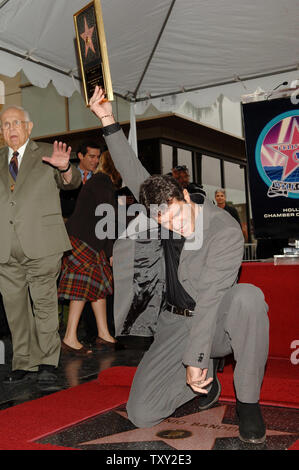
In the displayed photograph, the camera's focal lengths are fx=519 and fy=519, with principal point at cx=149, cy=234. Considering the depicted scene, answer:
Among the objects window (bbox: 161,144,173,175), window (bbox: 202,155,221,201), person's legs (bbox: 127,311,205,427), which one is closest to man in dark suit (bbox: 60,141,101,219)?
person's legs (bbox: 127,311,205,427)

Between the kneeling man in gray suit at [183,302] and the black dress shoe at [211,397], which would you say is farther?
the black dress shoe at [211,397]

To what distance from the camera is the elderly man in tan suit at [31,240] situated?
9.73 feet

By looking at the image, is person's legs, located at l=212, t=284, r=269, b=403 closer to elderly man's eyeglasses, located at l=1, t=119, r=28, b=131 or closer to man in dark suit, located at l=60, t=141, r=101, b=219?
elderly man's eyeglasses, located at l=1, t=119, r=28, b=131

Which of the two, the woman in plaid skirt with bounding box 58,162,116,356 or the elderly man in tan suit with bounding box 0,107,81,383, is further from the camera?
the woman in plaid skirt with bounding box 58,162,116,356

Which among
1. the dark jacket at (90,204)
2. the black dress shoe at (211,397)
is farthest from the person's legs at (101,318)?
the black dress shoe at (211,397)

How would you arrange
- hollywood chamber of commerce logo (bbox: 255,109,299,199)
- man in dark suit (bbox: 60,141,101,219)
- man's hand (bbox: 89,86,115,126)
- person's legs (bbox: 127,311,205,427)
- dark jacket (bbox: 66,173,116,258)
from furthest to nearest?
man in dark suit (bbox: 60,141,101,219) → dark jacket (bbox: 66,173,116,258) → hollywood chamber of commerce logo (bbox: 255,109,299,199) → man's hand (bbox: 89,86,115,126) → person's legs (bbox: 127,311,205,427)

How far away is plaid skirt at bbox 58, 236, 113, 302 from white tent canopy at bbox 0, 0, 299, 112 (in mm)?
1245

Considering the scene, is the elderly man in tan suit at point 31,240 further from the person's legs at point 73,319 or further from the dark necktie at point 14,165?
the person's legs at point 73,319

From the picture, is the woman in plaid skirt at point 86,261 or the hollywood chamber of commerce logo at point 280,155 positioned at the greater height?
the hollywood chamber of commerce logo at point 280,155

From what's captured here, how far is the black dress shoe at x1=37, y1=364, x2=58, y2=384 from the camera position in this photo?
291 centimetres

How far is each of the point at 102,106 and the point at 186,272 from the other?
2.67 ft

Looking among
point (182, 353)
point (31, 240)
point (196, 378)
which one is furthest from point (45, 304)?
point (196, 378)

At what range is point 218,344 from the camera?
2.00 metres

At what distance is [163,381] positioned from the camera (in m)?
2.16
